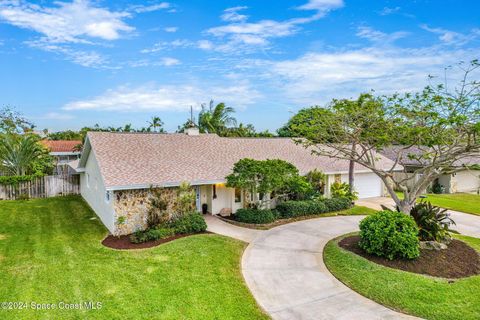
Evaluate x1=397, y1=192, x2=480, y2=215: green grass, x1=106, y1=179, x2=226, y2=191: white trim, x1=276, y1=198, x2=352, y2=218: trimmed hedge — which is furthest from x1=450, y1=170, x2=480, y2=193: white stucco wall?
x1=106, y1=179, x2=226, y2=191: white trim

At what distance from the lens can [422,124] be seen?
11.5 m

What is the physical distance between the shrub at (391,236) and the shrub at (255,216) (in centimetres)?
579

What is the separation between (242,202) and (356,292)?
1011 cm

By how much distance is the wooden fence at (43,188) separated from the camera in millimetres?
21828

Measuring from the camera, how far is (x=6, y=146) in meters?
23.0

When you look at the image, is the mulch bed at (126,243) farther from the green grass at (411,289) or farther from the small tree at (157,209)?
the green grass at (411,289)

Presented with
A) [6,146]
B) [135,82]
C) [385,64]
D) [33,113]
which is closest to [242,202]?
[385,64]

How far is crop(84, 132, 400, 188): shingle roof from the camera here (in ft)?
47.7

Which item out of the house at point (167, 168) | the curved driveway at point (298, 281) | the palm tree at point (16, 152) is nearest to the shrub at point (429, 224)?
the curved driveway at point (298, 281)

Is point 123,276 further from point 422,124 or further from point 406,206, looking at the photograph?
point 422,124

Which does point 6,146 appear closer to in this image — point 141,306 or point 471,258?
point 141,306

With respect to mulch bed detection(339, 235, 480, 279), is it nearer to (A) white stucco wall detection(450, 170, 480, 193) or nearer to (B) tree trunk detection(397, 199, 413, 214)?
(B) tree trunk detection(397, 199, 413, 214)

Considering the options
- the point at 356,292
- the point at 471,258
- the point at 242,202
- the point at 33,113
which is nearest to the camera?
the point at 356,292

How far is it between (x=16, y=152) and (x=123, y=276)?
20.5 metres
